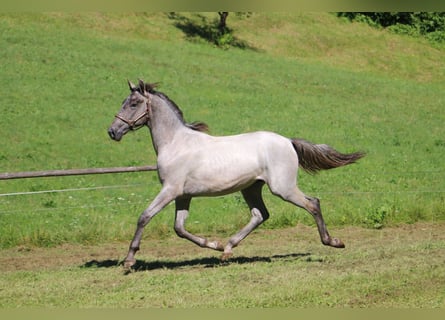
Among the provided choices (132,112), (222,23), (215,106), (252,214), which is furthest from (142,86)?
(222,23)

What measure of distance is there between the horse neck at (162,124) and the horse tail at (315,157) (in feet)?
4.86

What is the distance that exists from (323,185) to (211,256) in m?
8.25

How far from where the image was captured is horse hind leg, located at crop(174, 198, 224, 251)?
8391mm

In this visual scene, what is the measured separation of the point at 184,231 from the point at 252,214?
3.17 ft

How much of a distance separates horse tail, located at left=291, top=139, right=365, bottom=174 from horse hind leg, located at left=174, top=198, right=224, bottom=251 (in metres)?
1.50

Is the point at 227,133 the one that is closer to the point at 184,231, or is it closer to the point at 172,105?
the point at 172,105

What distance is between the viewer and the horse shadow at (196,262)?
8.60m

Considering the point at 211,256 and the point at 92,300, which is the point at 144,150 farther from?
the point at 92,300

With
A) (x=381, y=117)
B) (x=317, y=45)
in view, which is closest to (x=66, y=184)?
(x=381, y=117)

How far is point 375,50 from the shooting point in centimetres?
4159

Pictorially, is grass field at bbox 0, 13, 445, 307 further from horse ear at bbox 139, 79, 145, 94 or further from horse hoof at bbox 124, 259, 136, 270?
horse ear at bbox 139, 79, 145, 94

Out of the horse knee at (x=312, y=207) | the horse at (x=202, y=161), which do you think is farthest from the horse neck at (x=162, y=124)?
the horse knee at (x=312, y=207)

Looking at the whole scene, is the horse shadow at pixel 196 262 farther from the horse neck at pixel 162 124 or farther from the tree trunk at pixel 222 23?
the tree trunk at pixel 222 23

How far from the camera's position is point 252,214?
885 cm
